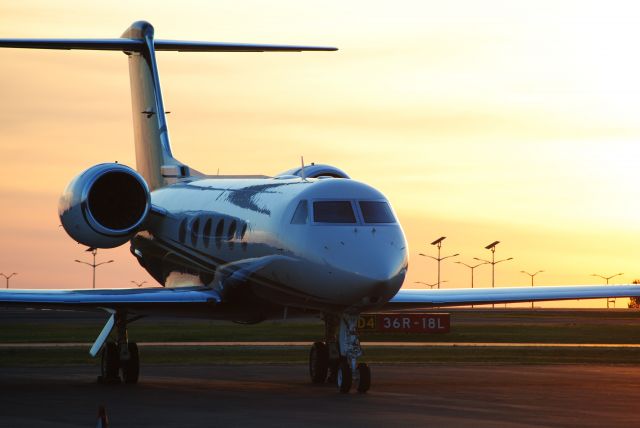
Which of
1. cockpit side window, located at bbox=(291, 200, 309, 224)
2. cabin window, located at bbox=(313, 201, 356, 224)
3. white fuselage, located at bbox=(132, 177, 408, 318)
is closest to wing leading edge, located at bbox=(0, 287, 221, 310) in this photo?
white fuselage, located at bbox=(132, 177, 408, 318)

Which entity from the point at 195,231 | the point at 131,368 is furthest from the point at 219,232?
the point at 131,368

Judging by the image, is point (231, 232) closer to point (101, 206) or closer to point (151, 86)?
point (101, 206)

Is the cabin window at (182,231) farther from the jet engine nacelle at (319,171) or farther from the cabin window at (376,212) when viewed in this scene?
the cabin window at (376,212)

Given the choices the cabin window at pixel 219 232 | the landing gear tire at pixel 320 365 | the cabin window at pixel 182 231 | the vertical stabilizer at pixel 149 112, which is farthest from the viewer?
the vertical stabilizer at pixel 149 112

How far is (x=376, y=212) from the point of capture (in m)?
23.9

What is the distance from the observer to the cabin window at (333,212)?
77.5 ft

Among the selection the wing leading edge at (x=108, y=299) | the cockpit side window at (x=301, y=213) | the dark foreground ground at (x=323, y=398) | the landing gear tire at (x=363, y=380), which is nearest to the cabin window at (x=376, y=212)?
the cockpit side window at (x=301, y=213)

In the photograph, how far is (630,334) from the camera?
63125 mm

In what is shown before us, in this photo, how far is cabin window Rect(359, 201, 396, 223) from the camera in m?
23.6

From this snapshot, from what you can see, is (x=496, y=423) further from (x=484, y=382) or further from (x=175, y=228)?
(x=175, y=228)

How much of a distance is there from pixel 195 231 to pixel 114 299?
11.5ft

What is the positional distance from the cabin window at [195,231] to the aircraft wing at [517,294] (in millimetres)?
4740

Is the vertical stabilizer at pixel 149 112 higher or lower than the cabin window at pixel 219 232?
higher

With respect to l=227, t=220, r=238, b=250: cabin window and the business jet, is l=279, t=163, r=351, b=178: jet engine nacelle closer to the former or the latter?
the business jet
